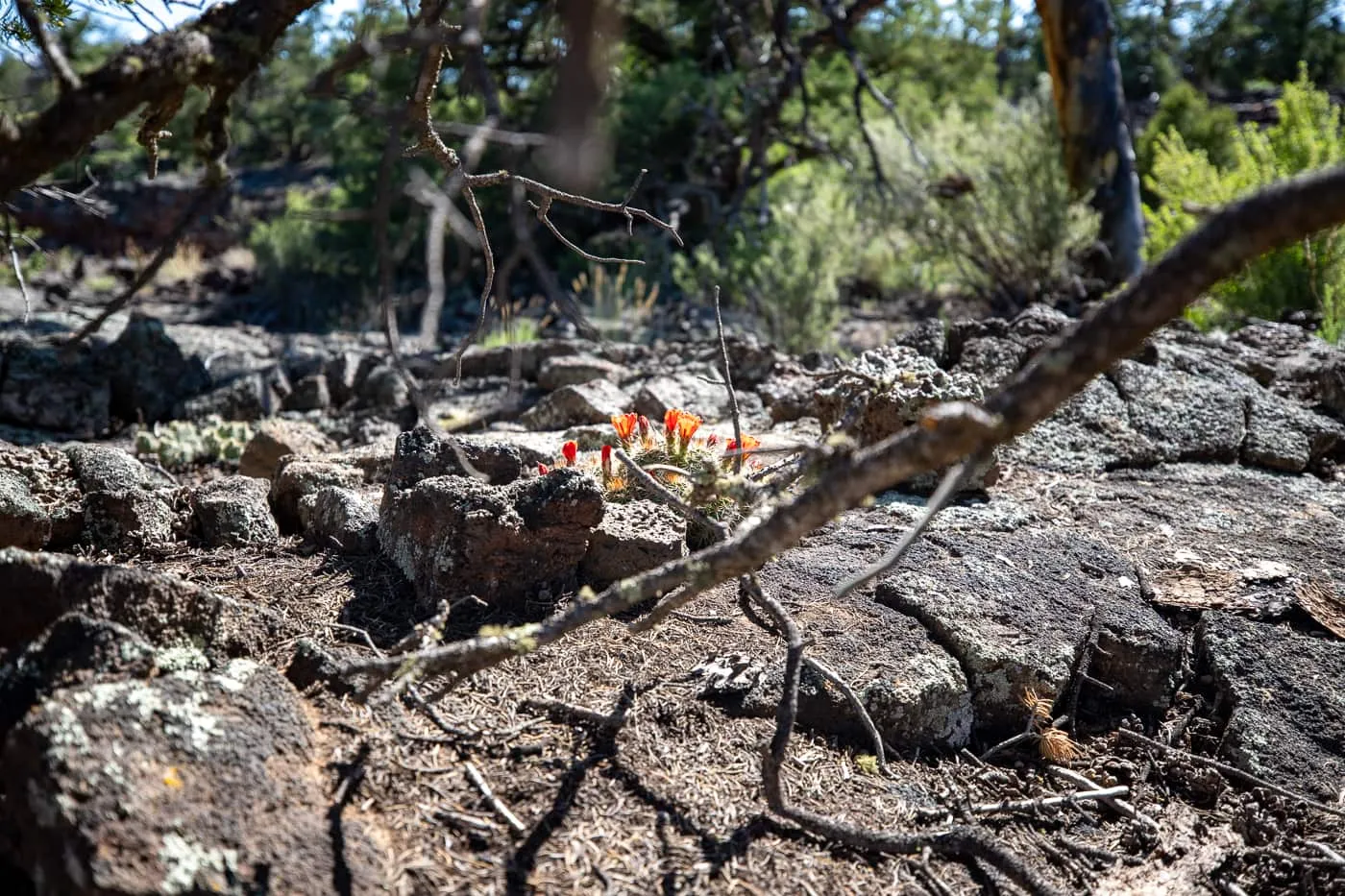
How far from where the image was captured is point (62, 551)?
10.3 feet

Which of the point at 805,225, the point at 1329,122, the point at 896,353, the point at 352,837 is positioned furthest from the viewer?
the point at 805,225

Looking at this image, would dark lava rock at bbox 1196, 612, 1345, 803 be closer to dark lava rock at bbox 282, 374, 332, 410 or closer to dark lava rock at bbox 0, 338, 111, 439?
dark lava rock at bbox 282, 374, 332, 410

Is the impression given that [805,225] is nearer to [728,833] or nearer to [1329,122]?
[1329,122]

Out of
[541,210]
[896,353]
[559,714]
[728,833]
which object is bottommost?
[728,833]

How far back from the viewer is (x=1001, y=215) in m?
8.57

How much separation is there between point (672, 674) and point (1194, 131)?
13.7m

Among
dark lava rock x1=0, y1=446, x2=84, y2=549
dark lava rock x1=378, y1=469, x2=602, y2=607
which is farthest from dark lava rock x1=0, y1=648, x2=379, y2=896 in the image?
dark lava rock x1=0, y1=446, x2=84, y2=549

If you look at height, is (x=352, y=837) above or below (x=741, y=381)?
below

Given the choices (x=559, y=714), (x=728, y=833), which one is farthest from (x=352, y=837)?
(x=728, y=833)

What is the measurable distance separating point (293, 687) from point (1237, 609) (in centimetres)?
283

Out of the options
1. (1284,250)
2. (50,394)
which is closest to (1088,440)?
(1284,250)

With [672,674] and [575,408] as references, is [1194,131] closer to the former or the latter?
[575,408]

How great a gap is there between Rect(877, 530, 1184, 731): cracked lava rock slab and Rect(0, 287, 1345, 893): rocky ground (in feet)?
0.04

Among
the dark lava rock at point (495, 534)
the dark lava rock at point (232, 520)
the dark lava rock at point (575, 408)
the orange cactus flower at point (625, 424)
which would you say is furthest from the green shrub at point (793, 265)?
the dark lava rock at point (495, 534)
